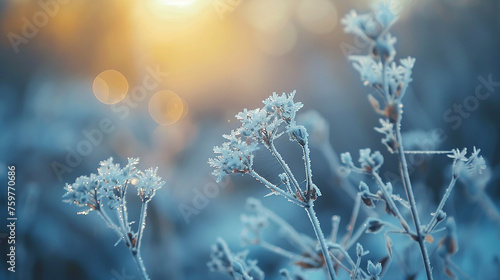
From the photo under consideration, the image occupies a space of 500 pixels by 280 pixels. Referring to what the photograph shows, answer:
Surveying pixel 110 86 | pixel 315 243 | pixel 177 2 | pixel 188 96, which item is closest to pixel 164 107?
pixel 188 96

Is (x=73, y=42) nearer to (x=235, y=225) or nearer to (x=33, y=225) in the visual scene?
(x=33, y=225)

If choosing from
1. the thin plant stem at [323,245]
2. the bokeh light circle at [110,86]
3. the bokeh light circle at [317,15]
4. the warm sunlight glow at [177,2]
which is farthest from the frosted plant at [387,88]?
the bokeh light circle at [317,15]

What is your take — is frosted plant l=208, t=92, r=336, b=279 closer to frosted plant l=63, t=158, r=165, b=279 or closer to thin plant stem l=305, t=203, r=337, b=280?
thin plant stem l=305, t=203, r=337, b=280

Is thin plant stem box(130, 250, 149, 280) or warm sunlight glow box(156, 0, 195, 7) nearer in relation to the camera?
thin plant stem box(130, 250, 149, 280)

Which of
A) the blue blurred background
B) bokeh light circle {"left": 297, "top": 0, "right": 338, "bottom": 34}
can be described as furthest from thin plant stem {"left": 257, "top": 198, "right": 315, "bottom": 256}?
bokeh light circle {"left": 297, "top": 0, "right": 338, "bottom": 34}

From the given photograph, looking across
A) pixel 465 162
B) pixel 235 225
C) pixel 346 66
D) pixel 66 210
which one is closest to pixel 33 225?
pixel 66 210

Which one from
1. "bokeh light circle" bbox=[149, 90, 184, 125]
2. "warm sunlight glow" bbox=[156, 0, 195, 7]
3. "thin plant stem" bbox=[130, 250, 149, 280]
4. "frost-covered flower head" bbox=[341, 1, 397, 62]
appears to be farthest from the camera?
"bokeh light circle" bbox=[149, 90, 184, 125]

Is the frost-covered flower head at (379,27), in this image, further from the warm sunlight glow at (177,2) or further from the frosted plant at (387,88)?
the warm sunlight glow at (177,2)

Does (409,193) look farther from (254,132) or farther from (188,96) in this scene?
(188,96)
